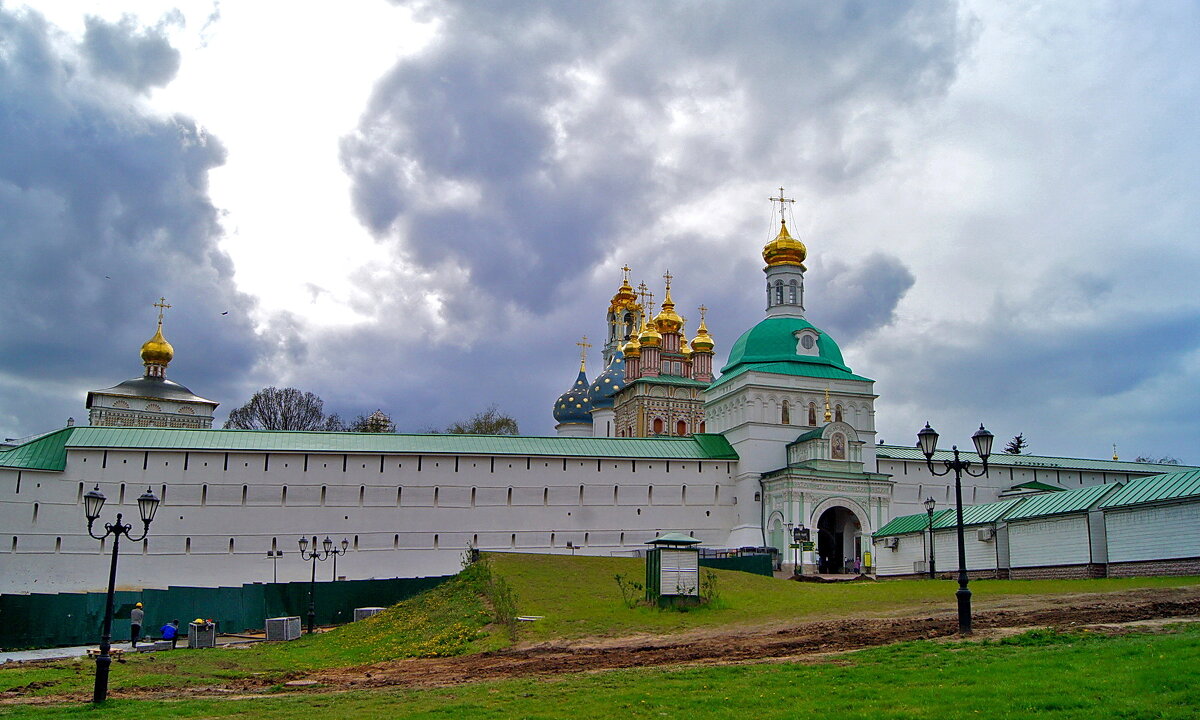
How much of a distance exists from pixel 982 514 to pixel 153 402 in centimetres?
5137

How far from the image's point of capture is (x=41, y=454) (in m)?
35.8

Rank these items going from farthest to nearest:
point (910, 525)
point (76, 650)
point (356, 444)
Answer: point (356, 444), point (910, 525), point (76, 650)

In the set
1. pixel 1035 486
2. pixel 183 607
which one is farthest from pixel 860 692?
pixel 1035 486

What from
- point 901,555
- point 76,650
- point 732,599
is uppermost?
point 901,555

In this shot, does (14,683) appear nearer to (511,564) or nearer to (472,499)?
(511,564)

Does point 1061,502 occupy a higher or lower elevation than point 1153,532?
higher

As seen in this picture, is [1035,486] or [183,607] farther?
[1035,486]

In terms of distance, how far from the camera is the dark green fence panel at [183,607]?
25.0m

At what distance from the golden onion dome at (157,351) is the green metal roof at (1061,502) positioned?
54.8 meters

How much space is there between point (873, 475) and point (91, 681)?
32.4 meters

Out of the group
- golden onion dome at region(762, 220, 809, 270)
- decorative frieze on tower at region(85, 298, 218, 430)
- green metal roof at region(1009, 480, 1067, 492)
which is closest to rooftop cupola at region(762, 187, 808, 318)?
golden onion dome at region(762, 220, 809, 270)

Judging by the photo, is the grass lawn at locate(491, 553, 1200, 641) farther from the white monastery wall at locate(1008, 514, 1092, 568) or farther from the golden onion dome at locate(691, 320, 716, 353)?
the golden onion dome at locate(691, 320, 716, 353)

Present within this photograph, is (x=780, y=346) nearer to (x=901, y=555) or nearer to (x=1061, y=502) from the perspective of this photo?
(x=901, y=555)

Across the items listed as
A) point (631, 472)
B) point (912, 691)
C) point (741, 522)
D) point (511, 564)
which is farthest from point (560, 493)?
point (912, 691)
